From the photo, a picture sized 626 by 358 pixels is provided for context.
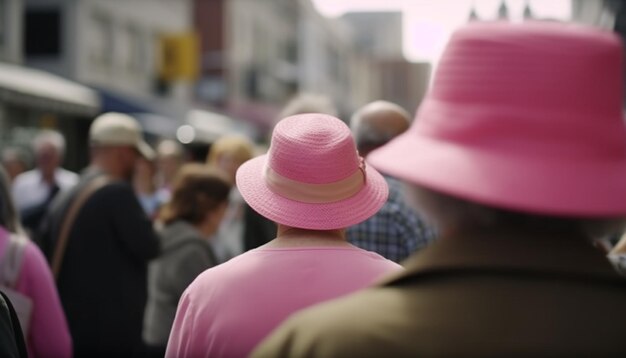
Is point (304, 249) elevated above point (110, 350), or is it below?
above

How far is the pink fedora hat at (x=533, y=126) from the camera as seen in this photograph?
1.51 metres

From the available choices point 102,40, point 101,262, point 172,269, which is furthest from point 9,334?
point 102,40

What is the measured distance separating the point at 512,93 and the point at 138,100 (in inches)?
1012

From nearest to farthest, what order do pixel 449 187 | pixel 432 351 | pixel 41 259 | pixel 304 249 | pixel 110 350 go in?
1. pixel 432 351
2. pixel 449 187
3. pixel 304 249
4. pixel 41 259
5. pixel 110 350

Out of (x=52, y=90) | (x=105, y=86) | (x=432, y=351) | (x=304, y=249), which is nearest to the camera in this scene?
(x=432, y=351)

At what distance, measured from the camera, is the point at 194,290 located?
8.11 ft

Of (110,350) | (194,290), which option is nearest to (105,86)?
(110,350)

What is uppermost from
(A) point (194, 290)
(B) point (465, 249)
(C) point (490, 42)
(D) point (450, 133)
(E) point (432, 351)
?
(C) point (490, 42)

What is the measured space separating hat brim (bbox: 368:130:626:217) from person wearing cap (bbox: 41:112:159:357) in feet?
12.0

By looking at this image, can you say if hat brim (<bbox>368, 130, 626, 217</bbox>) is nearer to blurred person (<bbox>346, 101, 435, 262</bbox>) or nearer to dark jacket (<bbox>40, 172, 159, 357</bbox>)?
blurred person (<bbox>346, 101, 435, 262</bbox>)

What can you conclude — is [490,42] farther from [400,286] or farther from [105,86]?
[105,86]

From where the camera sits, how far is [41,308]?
155 inches

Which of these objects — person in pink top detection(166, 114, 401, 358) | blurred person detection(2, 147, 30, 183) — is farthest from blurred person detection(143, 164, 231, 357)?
blurred person detection(2, 147, 30, 183)

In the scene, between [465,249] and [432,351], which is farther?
[465,249]
